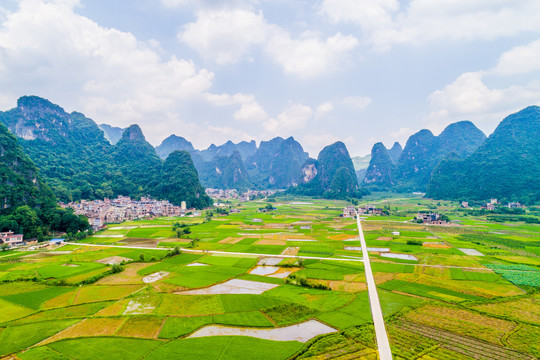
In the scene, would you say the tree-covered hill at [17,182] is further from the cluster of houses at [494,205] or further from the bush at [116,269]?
the cluster of houses at [494,205]

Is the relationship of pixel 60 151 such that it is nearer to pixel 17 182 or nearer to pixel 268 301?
pixel 17 182

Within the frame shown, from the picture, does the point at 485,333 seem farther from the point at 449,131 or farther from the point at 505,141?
the point at 449,131

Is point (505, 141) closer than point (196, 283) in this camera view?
No

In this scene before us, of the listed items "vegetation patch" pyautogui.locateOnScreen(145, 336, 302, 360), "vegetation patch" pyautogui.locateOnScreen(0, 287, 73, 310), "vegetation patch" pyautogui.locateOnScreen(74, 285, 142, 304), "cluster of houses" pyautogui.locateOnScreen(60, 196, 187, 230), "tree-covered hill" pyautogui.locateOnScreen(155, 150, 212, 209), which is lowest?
"vegetation patch" pyautogui.locateOnScreen(145, 336, 302, 360)

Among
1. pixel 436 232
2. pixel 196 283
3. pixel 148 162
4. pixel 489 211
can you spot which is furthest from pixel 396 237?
pixel 148 162

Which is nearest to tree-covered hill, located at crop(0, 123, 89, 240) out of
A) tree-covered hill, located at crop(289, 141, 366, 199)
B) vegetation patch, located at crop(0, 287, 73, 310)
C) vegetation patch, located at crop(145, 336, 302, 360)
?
vegetation patch, located at crop(0, 287, 73, 310)

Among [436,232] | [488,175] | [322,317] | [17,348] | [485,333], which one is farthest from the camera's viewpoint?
[488,175]

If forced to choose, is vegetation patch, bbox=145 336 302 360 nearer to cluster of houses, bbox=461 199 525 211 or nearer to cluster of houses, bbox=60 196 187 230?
cluster of houses, bbox=60 196 187 230

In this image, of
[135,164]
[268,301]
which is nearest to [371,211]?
[268,301]
